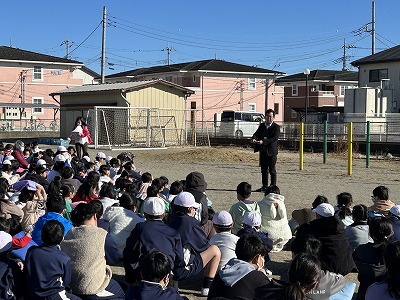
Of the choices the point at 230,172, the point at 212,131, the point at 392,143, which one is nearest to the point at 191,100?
the point at 212,131

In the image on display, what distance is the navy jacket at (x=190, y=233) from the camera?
19.2 feet

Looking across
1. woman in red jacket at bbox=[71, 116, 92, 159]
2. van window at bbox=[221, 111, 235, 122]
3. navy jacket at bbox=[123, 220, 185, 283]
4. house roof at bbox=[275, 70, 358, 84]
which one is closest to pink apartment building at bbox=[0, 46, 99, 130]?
van window at bbox=[221, 111, 235, 122]

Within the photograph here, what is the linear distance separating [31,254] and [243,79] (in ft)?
168

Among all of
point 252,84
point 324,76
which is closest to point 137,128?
point 252,84

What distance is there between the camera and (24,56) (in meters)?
51.5

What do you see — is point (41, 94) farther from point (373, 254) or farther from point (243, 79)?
point (373, 254)

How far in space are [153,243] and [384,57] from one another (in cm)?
4017

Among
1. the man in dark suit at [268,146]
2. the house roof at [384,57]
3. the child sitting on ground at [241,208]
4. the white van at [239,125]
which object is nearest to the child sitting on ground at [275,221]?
the child sitting on ground at [241,208]

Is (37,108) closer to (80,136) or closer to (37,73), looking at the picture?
(37,73)

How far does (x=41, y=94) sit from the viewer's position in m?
52.2

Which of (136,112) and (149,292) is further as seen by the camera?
(136,112)

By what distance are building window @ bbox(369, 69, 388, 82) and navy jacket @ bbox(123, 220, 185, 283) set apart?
128ft

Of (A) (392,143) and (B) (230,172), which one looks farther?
(A) (392,143)

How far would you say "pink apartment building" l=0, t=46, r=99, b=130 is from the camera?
50219mm
